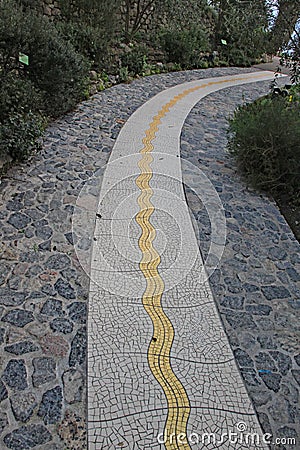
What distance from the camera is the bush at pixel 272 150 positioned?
441 centimetres

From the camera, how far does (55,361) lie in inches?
92.0

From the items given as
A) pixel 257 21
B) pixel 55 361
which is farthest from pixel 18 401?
pixel 257 21

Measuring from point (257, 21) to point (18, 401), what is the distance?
15.9 feet

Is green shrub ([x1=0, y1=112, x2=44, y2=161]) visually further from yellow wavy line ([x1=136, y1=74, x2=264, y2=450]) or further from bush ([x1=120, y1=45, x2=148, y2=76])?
bush ([x1=120, y1=45, x2=148, y2=76])

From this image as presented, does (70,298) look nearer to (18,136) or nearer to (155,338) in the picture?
(155,338)

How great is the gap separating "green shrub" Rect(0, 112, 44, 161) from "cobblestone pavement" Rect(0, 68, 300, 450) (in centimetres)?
17

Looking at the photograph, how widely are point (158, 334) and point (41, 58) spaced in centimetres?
456

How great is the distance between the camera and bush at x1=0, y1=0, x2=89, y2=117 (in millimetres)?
5297

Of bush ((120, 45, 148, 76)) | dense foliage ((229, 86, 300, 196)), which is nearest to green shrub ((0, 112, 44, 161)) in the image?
dense foliage ((229, 86, 300, 196))

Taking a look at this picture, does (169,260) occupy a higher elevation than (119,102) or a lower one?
lower

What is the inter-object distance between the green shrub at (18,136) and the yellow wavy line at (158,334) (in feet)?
4.26

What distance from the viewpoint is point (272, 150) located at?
4414 millimetres

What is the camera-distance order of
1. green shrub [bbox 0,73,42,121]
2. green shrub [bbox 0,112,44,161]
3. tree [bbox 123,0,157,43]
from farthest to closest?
tree [bbox 123,0,157,43] → green shrub [bbox 0,73,42,121] → green shrub [bbox 0,112,44,161]

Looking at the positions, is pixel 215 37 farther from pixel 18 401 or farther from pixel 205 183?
pixel 18 401
